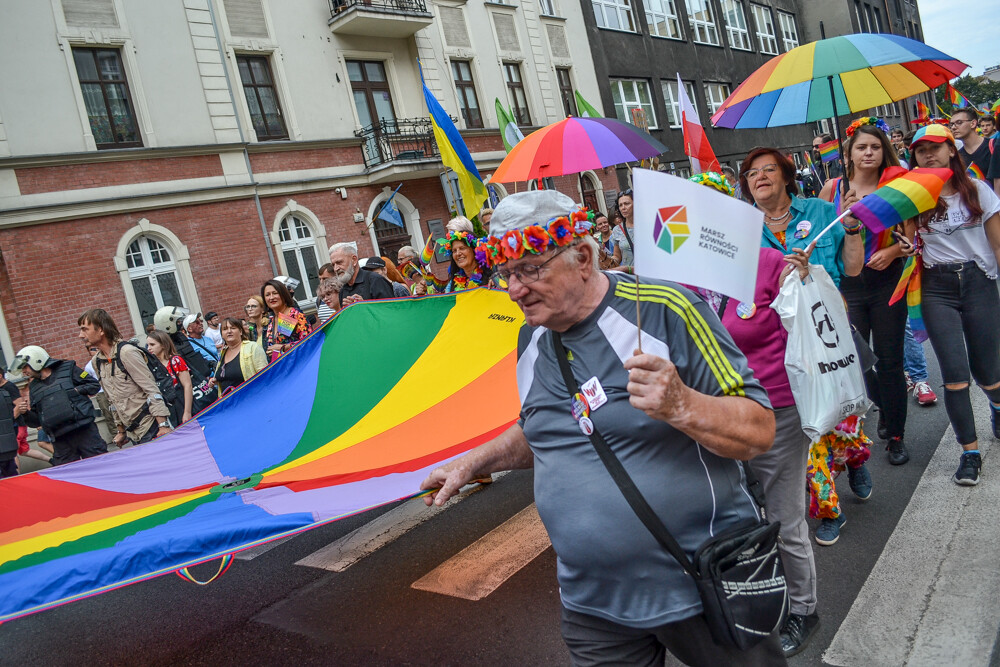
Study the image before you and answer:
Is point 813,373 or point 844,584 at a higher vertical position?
point 813,373

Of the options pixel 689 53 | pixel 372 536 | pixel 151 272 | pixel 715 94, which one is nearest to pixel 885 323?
pixel 372 536

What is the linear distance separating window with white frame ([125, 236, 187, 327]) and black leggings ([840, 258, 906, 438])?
556 inches

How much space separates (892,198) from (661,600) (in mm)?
2531

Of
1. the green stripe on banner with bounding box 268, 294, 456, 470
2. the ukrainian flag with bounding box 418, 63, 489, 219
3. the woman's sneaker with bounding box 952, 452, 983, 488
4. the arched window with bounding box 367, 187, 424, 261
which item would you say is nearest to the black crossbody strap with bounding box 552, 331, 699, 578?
the woman's sneaker with bounding box 952, 452, 983, 488

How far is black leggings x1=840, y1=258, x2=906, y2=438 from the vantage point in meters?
4.74

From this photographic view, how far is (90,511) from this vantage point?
4.63 meters

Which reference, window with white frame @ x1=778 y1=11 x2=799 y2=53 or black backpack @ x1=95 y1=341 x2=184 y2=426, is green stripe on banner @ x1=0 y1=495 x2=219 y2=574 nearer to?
black backpack @ x1=95 y1=341 x2=184 y2=426

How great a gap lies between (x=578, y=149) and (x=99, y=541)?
5.24 meters

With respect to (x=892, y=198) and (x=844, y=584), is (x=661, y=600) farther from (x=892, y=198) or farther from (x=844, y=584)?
(x=892, y=198)

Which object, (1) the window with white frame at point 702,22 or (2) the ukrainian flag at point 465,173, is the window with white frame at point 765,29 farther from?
(2) the ukrainian flag at point 465,173

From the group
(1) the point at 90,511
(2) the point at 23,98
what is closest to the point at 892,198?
(1) the point at 90,511

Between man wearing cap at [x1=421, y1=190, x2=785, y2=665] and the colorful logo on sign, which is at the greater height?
the colorful logo on sign

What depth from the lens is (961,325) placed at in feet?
14.9

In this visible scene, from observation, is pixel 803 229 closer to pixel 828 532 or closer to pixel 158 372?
pixel 828 532
